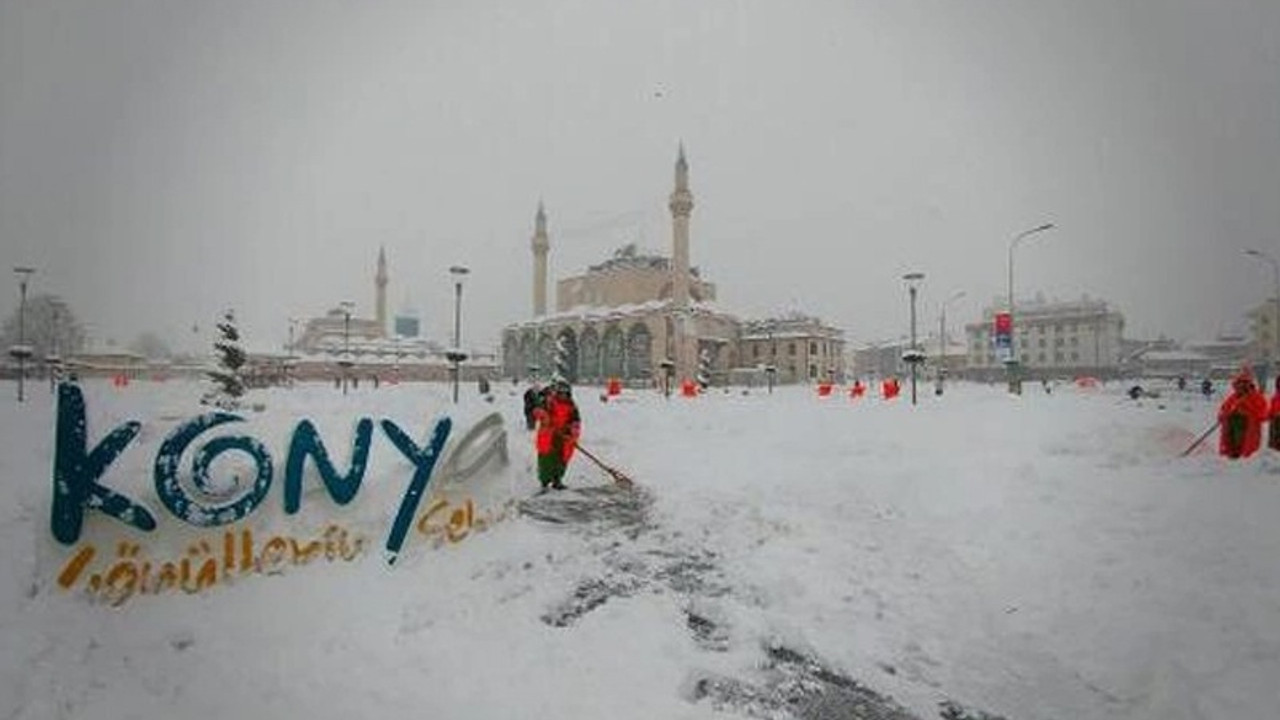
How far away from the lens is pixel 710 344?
6994 cm

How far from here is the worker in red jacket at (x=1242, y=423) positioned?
518 inches

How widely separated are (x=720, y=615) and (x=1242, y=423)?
11298 mm

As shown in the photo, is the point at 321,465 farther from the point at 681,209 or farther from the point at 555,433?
the point at 681,209

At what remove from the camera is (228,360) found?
26531 millimetres

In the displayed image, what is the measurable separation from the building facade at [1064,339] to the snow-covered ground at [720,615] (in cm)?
5751

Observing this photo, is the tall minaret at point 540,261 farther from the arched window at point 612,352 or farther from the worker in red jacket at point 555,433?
the worker in red jacket at point 555,433

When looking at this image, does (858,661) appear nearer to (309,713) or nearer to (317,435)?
(309,713)

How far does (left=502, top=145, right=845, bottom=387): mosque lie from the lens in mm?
62812

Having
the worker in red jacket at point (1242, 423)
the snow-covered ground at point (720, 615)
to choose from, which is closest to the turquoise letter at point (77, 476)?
the snow-covered ground at point (720, 615)

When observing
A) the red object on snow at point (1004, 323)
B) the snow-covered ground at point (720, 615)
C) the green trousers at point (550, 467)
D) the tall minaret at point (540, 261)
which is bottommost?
the snow-covered ground at point (720, 615)

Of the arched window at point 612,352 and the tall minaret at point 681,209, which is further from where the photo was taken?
the arched window at point 612,352

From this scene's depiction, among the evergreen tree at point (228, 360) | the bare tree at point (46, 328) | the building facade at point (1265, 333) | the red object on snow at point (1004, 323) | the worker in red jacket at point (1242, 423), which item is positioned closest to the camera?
the worker in red jacket at point (1242, 423)

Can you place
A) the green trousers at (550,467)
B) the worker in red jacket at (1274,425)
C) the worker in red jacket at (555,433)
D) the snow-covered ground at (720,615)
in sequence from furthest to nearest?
the worker in red jacket at (1274,425) → the green trousers at (550,467) → the worker in red jacket at (555,433) → the snow-covered ground at (720,615)

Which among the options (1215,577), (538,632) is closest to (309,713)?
(538,632)
